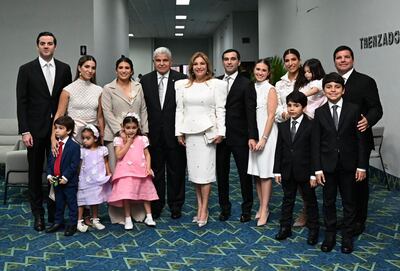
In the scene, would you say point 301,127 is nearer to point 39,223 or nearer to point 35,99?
point 35,99

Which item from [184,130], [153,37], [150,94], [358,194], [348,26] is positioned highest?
[153,37]

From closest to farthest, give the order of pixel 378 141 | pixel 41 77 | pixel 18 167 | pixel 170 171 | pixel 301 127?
pixel 301 127
pixel 41 77
pixel 170 171
pixel 18 167
pixel 378 141

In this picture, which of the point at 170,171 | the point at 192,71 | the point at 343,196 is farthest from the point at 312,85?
the point at 170,171

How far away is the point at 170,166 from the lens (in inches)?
181

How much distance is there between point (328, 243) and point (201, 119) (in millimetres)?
1588

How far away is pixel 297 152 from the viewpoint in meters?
3.69

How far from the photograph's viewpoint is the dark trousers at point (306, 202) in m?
3.76

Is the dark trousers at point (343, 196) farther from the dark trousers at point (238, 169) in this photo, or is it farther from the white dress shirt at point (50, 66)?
the white dress shirt at point (50, 66)

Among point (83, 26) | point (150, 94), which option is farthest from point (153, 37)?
point (150, 94)

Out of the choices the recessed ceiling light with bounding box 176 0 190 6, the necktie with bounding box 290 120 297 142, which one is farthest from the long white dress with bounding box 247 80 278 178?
the recessed ceiling light with bounding box 176 0 190 6

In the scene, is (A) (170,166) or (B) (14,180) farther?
(B) (14,180)

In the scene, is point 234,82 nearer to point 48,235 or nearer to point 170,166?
point 170,166

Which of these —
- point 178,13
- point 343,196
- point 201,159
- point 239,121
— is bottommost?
point 343,196

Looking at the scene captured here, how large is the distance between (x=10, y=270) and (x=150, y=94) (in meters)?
2.08
